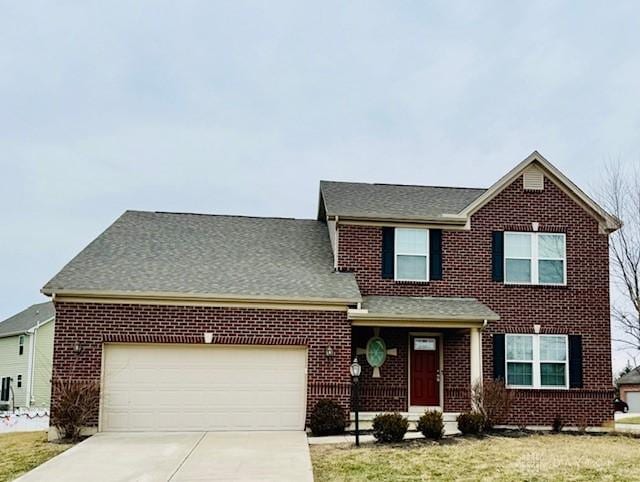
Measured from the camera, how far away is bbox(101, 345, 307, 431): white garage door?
1650 centimetres

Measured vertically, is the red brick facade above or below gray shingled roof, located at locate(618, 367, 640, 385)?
above

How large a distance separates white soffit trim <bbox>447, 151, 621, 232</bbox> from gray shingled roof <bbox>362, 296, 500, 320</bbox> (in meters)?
2.50

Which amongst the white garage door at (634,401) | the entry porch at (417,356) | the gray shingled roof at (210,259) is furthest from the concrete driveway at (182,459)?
the white garage door at (634,401)

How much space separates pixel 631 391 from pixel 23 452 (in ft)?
116

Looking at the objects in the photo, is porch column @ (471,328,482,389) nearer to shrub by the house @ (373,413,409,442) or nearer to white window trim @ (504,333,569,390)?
white window trim @ (504,333,569,390)

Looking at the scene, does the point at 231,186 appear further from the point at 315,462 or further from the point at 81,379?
the point at 315,462

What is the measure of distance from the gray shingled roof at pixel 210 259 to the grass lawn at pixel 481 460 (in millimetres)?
4327

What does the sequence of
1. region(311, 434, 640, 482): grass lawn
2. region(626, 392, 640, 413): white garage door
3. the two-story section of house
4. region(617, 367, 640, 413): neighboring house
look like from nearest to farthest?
region(311, 434, 640, 482): grass lawn
the two-story section of house
region(626, 392, 640, 413): white garage door
region(617, 367, 640, 413): neighboring house

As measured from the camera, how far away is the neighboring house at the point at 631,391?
4016 centimetres

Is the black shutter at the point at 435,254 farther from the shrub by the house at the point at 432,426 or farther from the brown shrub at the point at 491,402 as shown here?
the shrub by the house at the point at 432,426

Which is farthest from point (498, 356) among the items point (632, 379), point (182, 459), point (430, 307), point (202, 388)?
point (632, 379)

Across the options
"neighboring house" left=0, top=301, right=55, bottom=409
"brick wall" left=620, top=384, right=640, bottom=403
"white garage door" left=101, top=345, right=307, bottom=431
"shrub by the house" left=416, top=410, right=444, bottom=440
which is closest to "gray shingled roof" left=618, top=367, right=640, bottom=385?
"brick wall" left=620, top=384, right=640, bottom=403

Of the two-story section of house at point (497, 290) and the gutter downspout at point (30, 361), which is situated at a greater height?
the two-story section of house at point (497, 290)

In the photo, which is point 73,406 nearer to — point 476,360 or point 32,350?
point 476,360
